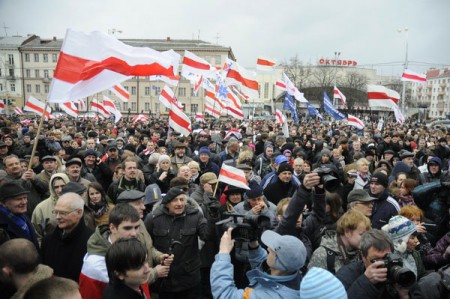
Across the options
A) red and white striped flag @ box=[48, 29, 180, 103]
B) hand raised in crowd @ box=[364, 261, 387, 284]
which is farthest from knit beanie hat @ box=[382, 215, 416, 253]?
red and white striped flag @ box=[48, 29, 180, 103]

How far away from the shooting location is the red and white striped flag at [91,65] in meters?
5.02

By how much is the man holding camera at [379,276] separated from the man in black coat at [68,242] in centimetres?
230

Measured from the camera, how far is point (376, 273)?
2.40 m

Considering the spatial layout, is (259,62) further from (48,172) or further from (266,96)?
(266,96)

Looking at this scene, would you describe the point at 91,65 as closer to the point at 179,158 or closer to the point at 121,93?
the point at 179,158

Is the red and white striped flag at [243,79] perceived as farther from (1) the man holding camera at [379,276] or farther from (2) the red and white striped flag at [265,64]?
(1) the man holding camera at [379,276]

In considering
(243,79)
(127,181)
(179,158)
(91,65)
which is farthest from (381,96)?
(91,65)

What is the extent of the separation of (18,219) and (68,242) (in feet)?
2.20

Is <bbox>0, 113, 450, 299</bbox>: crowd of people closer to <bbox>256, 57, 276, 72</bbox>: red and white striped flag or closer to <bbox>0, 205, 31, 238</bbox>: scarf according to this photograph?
<bbox>0, 205, 31, 238</bbox>: scarf

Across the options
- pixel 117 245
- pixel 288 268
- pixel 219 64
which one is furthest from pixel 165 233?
pixel 219 64

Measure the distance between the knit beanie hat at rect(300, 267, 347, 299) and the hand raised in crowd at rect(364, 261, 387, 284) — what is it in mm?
437

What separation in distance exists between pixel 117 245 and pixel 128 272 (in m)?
0.20

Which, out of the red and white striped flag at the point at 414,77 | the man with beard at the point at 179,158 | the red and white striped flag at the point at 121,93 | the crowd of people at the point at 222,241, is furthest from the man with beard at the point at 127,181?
the red and white striped flag at the point at 414,77

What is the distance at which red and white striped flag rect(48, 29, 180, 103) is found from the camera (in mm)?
5025
